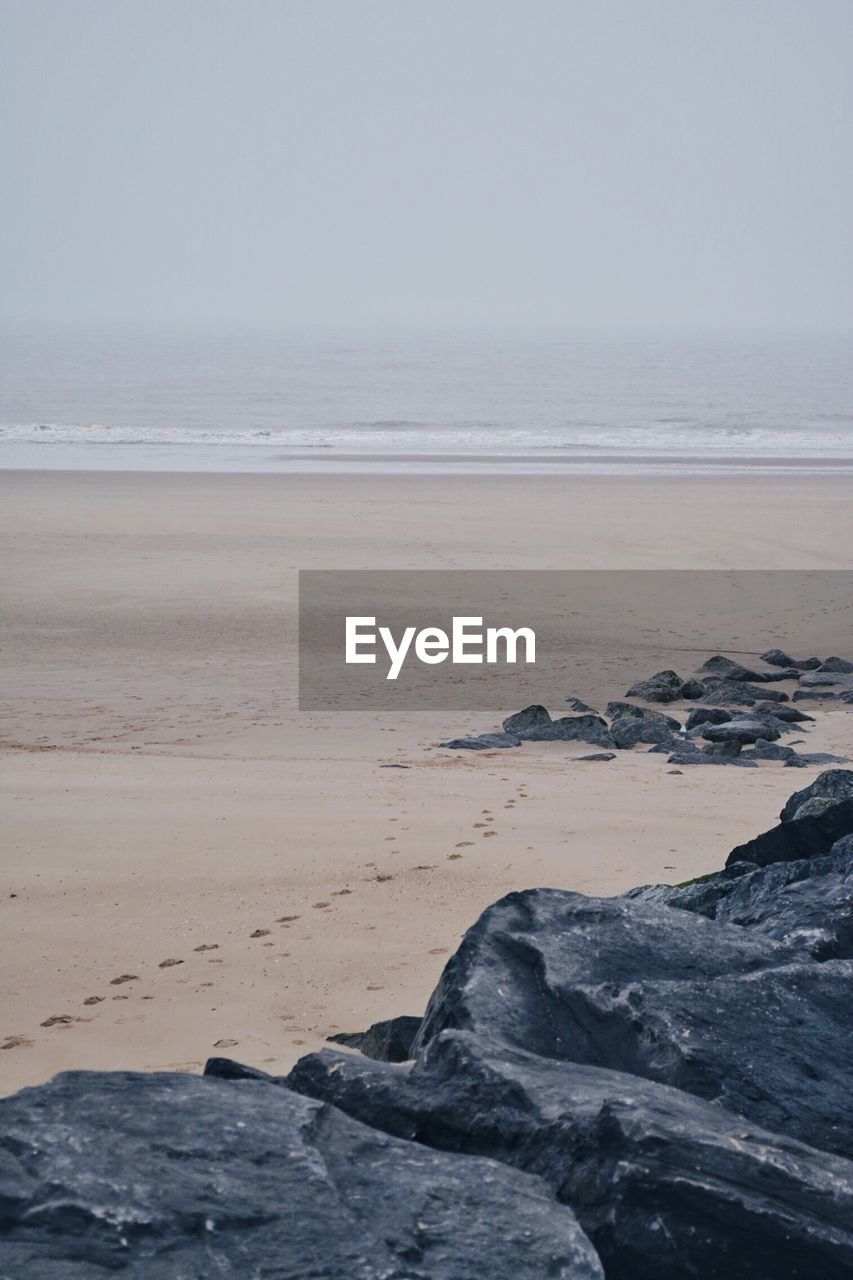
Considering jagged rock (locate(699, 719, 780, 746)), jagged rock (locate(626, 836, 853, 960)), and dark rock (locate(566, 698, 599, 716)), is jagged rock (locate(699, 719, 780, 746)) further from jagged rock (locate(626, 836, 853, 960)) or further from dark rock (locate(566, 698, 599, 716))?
jagged rock (locate(626, 836, 853, 960))

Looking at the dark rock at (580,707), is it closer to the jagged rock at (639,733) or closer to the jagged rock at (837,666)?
the jagged rock at (639,733)

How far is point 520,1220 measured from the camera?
217 centimetres

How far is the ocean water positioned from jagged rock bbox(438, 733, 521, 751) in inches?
822

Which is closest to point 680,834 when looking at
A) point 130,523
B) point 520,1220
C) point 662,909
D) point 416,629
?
point 662,909

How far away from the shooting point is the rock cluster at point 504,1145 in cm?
206

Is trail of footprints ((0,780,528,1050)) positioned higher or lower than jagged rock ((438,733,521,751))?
lower

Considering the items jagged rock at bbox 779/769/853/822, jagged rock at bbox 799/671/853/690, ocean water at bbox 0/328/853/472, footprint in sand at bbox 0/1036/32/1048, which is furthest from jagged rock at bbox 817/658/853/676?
ocean water at bbox 0/328/853/472

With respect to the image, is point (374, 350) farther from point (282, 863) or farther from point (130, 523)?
point (282, 863)

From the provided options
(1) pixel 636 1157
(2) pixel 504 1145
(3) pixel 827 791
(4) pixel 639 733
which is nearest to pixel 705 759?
(4) pixel 639 733

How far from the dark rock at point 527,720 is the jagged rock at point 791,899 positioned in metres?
4.60

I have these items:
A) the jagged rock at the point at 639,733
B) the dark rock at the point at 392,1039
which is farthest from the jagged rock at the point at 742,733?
the dark rock at the point at 392,1039

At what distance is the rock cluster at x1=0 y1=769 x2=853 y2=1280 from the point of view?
6.76ft

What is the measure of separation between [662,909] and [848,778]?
2.13m

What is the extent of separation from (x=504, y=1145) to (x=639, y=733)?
6.83m
